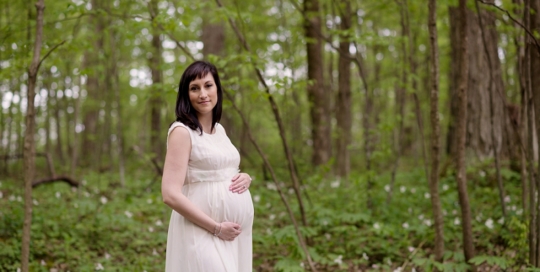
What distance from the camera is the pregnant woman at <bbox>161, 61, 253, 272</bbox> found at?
2037mm

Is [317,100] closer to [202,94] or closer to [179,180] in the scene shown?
[202,94]

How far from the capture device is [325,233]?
5227mm

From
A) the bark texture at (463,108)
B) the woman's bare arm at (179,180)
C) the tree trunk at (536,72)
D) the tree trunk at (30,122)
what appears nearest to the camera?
the woman's bare arm at (179,180)

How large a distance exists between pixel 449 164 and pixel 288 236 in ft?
12.6

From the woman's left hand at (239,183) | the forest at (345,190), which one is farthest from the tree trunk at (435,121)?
the woman's left hand at (239,183)

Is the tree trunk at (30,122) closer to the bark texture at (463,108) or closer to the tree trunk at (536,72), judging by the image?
the bark texture at (463,108)

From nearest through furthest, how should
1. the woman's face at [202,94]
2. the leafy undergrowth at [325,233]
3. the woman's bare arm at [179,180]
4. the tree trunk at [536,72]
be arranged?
the woman's bare arm at [179,180] → the woman's face at [202,94] → the tree trunk at [536,72] → the leafy undergrowth at [325,233]

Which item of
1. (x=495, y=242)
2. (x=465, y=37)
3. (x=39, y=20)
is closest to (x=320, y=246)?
(x=495, y=242)

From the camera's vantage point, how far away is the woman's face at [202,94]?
2.21 metres

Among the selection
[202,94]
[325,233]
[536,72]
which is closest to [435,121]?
[536,72]

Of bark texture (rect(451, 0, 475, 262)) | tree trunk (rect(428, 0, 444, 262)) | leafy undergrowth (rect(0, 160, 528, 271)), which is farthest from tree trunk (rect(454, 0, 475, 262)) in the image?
leafy undergrowth (rect(0, 160, 528, 271))

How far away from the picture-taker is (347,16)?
6152 millimetres

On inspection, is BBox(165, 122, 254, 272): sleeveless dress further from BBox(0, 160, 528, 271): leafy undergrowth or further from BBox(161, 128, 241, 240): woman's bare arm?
BBox(0, 160, 528, 271): leafy undergrowth

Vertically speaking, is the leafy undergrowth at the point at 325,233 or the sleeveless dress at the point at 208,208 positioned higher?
the sleeveless dress at the point at 208,208
